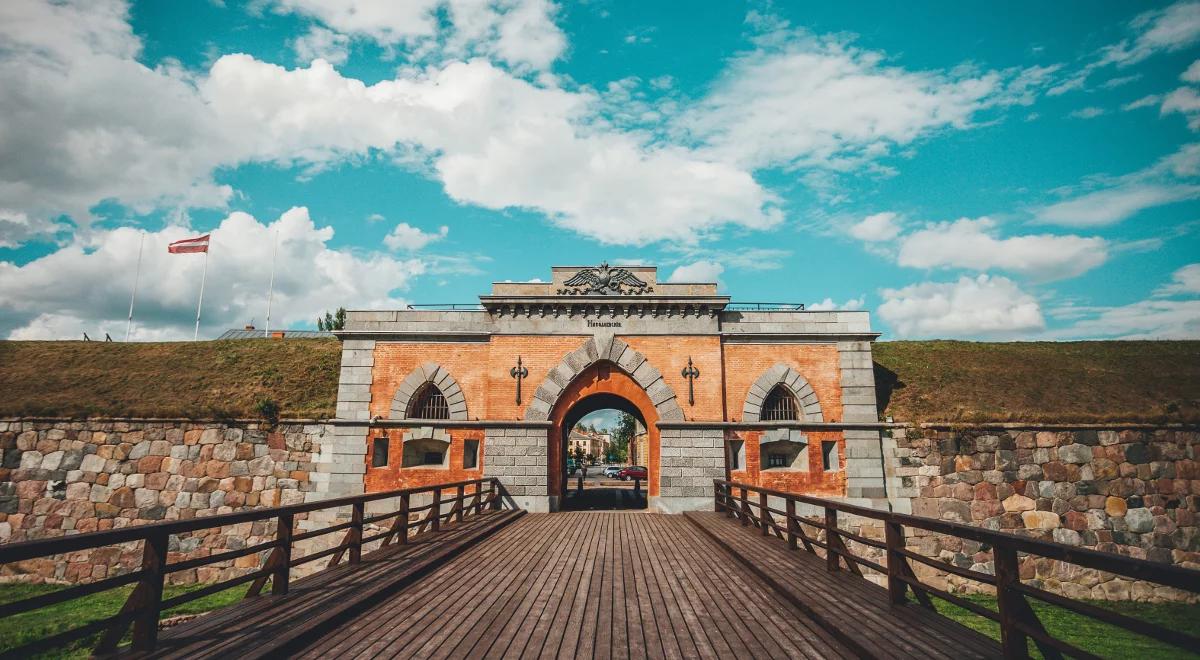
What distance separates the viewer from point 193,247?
23688 millimetres

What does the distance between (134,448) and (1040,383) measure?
28.5 m

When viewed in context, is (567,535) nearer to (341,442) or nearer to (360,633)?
(360,633)

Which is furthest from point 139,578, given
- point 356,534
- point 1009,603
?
point 1009,603

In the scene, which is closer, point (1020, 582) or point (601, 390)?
point (1020, 582)

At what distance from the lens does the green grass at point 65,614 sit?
1095cm

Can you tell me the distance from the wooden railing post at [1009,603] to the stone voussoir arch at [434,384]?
46.0ft

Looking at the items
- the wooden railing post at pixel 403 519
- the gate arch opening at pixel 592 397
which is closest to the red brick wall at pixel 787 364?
the gate arch opening at pixel 592 397

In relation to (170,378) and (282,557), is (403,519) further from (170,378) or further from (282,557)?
(170,378)

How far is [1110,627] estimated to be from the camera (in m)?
12.6

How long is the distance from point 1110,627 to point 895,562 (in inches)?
443

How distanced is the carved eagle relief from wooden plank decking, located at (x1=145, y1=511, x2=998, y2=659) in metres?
8.78

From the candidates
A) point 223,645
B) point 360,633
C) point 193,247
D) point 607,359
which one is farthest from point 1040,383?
point 193,247

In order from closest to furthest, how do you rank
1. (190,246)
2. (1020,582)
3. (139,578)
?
(1020,582), (139,578), (190,246)

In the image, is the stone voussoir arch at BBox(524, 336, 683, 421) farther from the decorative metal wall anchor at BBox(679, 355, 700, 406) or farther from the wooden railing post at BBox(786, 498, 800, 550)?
the wooden railing post at BBox(786, 498, 800, 550)
